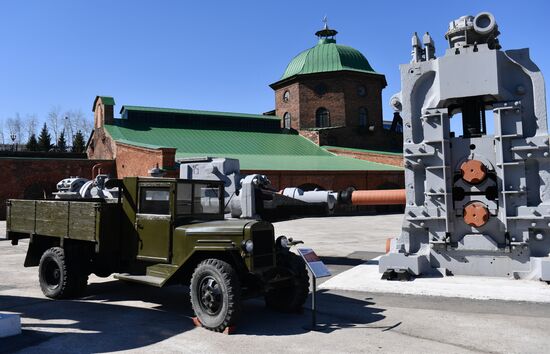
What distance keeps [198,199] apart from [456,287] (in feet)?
15.6

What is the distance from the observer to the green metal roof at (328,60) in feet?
131

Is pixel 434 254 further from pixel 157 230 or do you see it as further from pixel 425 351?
pixel 157 230

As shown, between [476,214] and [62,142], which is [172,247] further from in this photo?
[62,142]

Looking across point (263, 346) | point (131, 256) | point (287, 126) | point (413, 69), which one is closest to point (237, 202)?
point (131, 256)

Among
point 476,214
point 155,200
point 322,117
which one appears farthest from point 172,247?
point 322,117

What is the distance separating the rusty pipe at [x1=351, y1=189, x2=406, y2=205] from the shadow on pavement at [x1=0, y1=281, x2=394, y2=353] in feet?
11.5

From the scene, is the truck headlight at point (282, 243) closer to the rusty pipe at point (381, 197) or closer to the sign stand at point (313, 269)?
the sign stand at point (313, 269)

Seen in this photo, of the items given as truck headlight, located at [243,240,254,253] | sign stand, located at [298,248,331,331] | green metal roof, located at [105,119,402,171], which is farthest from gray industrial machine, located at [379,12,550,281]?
green metal roof, located at [105,119,402,171]

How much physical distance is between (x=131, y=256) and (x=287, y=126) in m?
34.9

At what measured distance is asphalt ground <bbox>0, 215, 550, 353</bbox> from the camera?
500cm

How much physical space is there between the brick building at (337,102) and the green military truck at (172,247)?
1234 inches

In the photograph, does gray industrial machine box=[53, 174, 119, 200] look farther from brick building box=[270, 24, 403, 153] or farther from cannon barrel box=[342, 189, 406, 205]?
brick building box=[270, 24, 403, 153]

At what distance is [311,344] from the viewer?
16.7ft

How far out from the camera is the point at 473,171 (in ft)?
27.5
